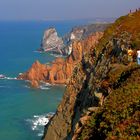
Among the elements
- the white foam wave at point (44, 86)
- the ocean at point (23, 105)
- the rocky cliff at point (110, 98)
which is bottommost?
the white foam wave at point (44, 86)

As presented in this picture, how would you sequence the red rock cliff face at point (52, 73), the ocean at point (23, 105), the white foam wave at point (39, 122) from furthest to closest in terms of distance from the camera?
the red rock cliff face at point (52, 73) → the white foam wave at point (39, 122) → the ocean at point (23, 105)

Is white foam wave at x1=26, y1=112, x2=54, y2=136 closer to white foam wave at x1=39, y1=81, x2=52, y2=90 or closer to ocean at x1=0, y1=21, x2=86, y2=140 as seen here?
ocean at x1=0, y1=21, x2=86, y2=140

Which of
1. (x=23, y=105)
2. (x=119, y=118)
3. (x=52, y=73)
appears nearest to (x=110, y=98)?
(x=119, y=118)

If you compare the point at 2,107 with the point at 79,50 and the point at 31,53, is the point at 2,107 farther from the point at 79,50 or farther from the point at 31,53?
the point at 31,53

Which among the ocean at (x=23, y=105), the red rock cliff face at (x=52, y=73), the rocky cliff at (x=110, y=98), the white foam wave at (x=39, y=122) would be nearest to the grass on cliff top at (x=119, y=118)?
the rocky cliff at (x=110, y=98)

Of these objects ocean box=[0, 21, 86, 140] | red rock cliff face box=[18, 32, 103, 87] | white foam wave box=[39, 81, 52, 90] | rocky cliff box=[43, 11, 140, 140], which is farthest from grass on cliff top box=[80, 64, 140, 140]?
red rock cliff face box=[18, 32, 103, 87]

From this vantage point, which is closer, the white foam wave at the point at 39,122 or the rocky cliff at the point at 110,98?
the rocky cliff at the point at 110,98

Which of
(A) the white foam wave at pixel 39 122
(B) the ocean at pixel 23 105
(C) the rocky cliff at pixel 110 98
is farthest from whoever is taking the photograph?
(A) the white foam wave at pixel 39 122

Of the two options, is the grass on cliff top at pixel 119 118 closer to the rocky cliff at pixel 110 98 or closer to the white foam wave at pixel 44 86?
the rocky cliff at pixel 110 98

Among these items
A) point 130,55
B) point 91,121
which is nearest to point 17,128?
point 130,55
